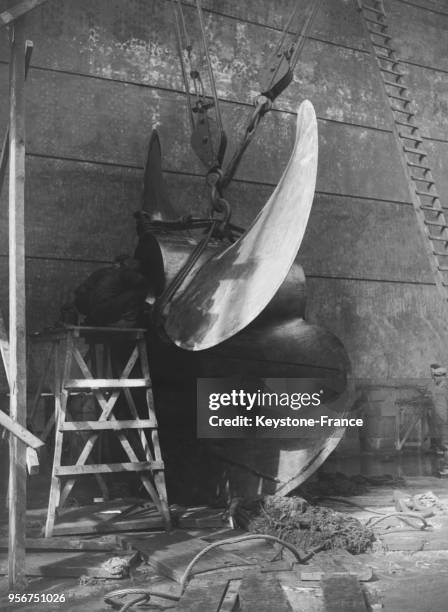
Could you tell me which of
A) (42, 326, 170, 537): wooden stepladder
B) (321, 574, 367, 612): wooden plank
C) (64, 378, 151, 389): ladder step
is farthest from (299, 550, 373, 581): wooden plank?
(64, 378, 151, 389): ladder step

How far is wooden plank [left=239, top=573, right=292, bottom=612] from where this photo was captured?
347 cm

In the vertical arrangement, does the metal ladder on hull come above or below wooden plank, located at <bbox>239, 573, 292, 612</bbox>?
above

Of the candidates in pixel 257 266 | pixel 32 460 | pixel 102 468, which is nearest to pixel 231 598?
pixel 32 460

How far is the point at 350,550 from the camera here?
4.69 metres

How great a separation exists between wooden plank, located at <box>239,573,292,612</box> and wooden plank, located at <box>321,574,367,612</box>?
23 cm

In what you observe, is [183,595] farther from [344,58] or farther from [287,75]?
[344,58]

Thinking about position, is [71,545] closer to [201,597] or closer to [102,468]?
[102,468]

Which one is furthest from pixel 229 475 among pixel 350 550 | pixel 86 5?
pixel 86 5

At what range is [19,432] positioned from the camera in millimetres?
4027

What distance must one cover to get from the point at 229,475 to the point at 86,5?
17.4 ft

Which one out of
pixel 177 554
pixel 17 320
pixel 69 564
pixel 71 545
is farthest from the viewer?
pixel 71 545

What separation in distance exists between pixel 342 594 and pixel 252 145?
6086 mm

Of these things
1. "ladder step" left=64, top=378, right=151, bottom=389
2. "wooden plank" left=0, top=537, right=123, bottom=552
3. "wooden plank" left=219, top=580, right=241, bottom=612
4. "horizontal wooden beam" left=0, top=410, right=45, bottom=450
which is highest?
"ladder step" left=64, top=378, right=151, bottom=389

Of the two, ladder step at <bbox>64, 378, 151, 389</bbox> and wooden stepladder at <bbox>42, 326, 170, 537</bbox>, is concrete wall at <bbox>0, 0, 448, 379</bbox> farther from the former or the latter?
ladder step at <bbox>64, 378, 151, 389</bbox>
